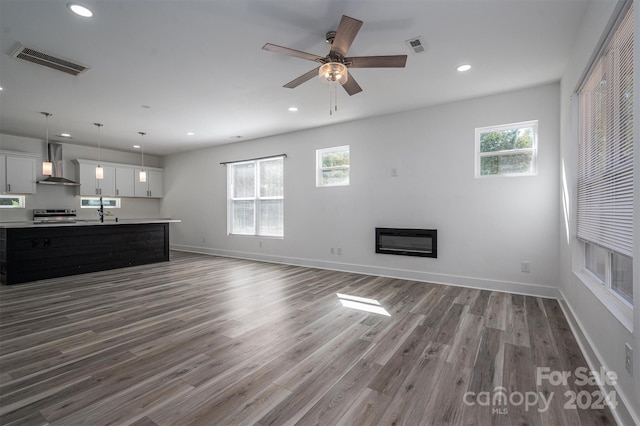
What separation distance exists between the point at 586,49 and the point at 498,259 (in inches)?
107

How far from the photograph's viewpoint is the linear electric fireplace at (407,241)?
4.66m

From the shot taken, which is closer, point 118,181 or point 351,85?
point 351,85

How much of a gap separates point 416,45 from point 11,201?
343 inches

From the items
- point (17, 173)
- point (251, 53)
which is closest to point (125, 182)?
point (17, 173)

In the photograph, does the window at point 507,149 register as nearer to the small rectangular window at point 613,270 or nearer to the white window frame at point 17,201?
the small rectangular window at point 613,270

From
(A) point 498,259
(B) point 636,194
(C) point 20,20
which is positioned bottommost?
(A) point 498,259

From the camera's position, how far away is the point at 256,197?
7.00 meters

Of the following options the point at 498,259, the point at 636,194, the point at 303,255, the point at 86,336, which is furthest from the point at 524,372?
the point at 303,255

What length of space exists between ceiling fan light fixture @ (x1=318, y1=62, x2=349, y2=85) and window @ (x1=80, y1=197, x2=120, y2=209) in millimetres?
7941

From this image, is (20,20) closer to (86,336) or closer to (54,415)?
(86,336)

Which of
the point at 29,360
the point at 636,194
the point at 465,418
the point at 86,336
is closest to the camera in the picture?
the point at 636,194

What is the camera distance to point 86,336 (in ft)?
8.87

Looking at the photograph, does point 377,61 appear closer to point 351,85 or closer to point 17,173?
point 351,85

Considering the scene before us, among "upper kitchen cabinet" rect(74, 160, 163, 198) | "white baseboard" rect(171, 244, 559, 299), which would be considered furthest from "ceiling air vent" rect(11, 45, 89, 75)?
"upper kitchen cabinet" rect(74, 160, 163, 198)
